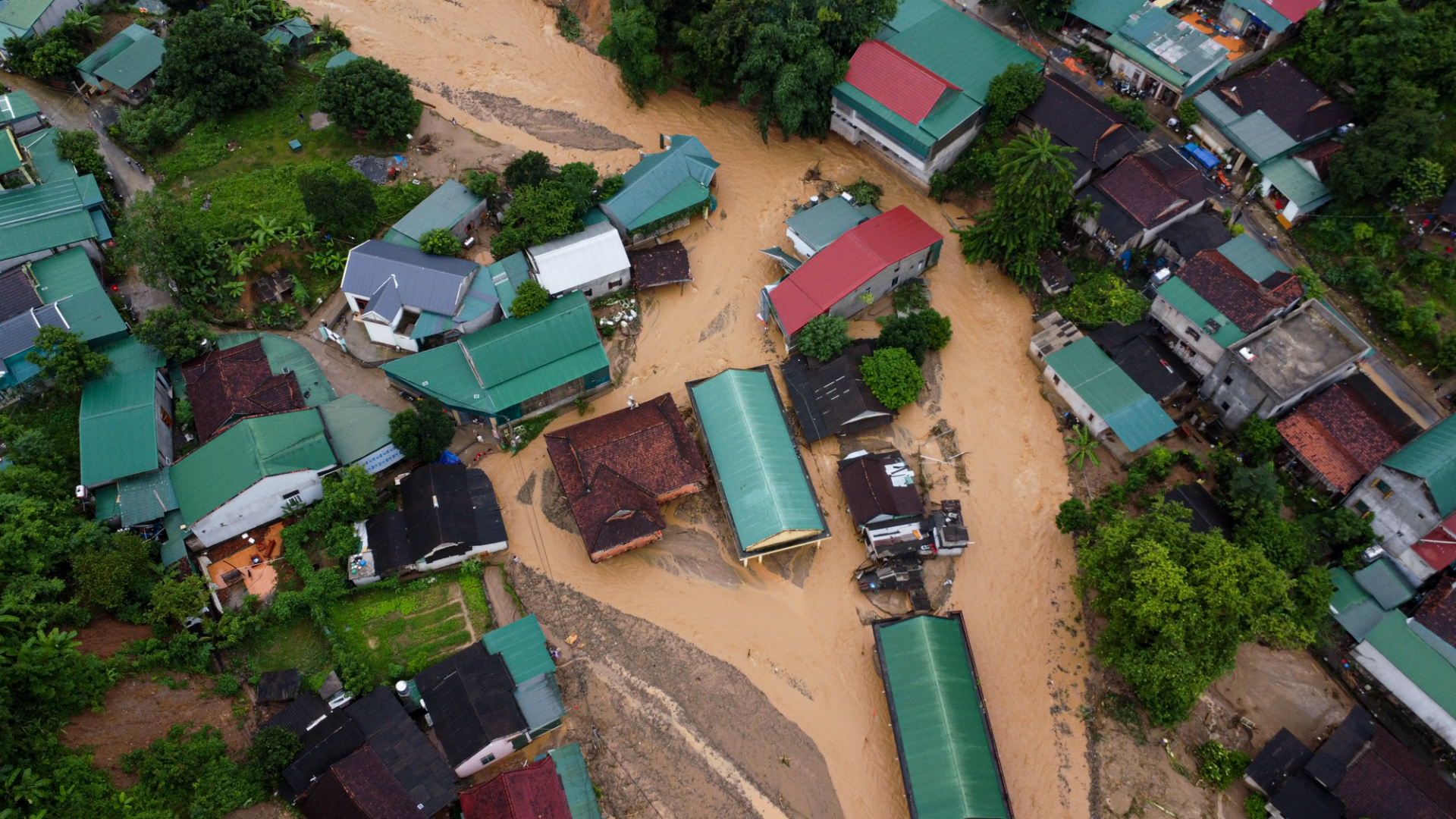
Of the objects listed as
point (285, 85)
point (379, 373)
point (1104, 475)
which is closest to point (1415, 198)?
point (1104, 475)

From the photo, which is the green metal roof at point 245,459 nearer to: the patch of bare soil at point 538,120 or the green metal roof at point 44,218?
the green metal roof at point 44,218

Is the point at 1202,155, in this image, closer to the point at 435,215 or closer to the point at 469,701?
the point at 435,215

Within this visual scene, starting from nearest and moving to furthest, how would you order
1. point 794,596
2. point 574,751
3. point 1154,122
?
point 574,751 → point 794,596 → point 1154,122

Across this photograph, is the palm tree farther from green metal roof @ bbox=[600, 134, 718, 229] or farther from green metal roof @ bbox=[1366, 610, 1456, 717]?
green metal roof @ bbox=[600, 134, 718, 229]

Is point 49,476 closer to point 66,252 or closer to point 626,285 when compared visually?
point 66,252

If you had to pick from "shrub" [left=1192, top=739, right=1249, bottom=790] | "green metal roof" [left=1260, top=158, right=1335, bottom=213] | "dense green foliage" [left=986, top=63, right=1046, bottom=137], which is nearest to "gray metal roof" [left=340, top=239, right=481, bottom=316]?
"dense green foliage" [left=986, top=63, right=1046, bottom=137]

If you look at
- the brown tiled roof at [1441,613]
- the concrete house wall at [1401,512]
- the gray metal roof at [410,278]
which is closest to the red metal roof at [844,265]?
the gray metal roof at [410,278]
